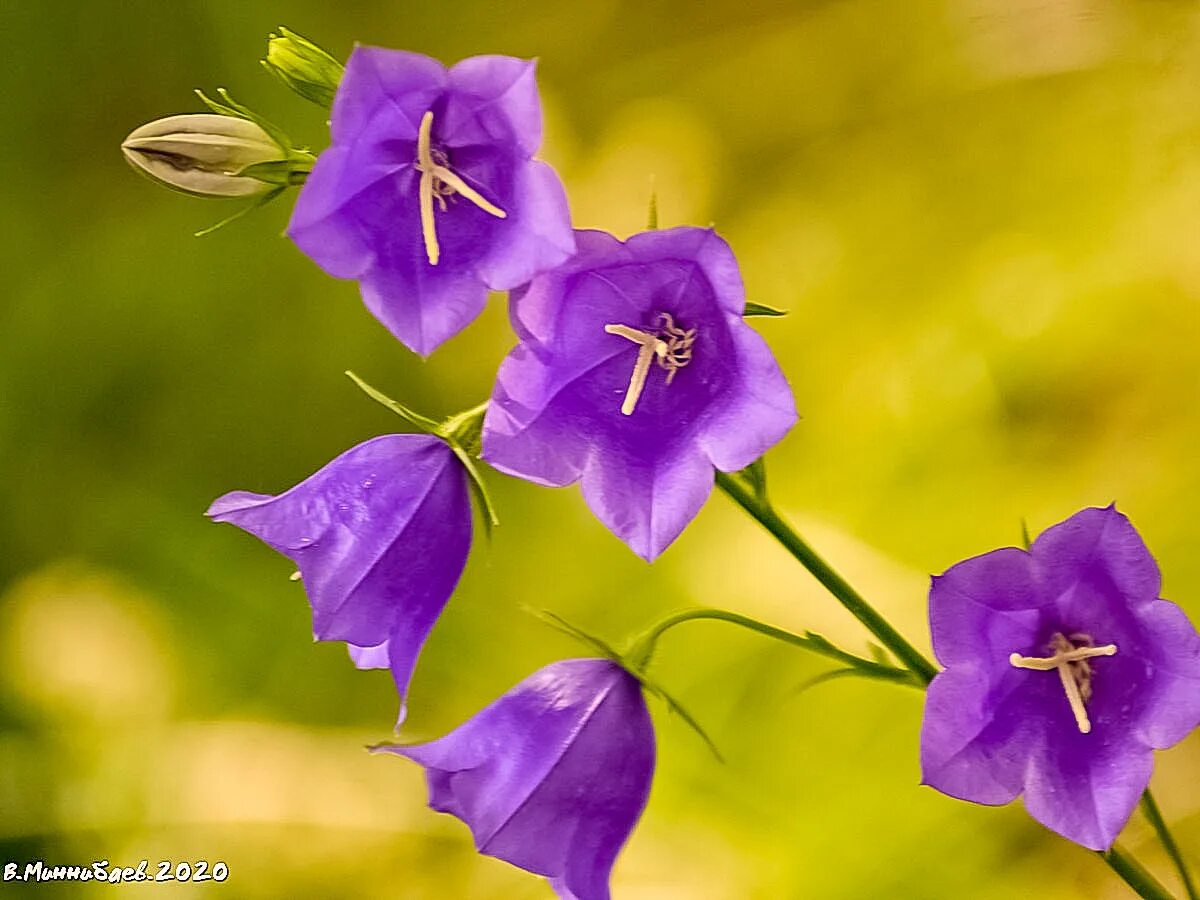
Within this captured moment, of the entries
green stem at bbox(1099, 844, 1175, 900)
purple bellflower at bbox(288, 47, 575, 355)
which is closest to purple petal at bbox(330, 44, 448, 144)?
purple bellflower at bbox(288, 47, 575, 355)

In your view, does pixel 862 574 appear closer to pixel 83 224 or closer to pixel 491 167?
pixel 491 167

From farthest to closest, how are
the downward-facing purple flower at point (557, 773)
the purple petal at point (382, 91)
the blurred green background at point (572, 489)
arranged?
the blurred green background at point (572, 489), the downward-facing purple flower at point (557, 773), the purple petal at point (382, 91)

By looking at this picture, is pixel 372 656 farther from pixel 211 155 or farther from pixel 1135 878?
pixel 1135 878

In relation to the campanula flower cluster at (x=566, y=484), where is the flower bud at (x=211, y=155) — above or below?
above

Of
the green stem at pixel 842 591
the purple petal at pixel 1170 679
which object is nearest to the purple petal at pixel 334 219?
the green stem at pixel 842 591

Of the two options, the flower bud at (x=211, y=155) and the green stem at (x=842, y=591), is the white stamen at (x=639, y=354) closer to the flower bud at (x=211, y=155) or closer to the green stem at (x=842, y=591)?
the green stem at (x=842, y=591)

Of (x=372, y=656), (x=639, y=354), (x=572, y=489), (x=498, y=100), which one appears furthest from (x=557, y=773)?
(x=572, y=489)
